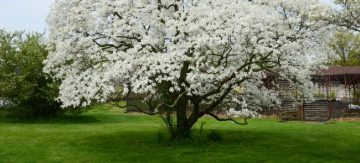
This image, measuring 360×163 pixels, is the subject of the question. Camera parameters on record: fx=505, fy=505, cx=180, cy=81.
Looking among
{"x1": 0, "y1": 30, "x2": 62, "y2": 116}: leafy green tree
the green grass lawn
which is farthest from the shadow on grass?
{"x1": 0, "y1": 30, "x2": 62, "y2": 116}: leafy green tree

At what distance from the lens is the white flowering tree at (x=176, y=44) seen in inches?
656

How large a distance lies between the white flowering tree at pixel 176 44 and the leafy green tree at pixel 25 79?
13.8m

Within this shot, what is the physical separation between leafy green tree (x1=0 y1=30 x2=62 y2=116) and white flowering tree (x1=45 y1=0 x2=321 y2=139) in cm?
1385

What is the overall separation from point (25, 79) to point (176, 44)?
785 inches

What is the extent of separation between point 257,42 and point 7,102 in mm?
24467

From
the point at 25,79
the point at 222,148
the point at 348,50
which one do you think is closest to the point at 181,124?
the point at 222,148

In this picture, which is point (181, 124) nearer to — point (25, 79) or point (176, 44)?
point (176, 44)

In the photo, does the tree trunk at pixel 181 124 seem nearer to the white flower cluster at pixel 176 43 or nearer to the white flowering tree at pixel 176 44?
the white flowering tree at pixel 176 44

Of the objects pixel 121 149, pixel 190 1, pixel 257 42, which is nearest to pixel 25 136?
pixel 121 149

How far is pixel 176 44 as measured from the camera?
57.0ft

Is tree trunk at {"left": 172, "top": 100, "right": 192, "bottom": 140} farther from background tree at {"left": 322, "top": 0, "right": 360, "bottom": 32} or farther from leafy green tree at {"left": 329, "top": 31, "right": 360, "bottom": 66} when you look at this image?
leafy green tree at {"left": 329, "top": 31, "right": 360, "bottom": 66}

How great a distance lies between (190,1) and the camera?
19.0m

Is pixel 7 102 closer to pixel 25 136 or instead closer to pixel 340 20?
pixel 25 136

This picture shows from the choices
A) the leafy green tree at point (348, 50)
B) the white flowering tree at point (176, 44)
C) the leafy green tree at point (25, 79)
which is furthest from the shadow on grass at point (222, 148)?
the leafy green tree at point (348, 50)
